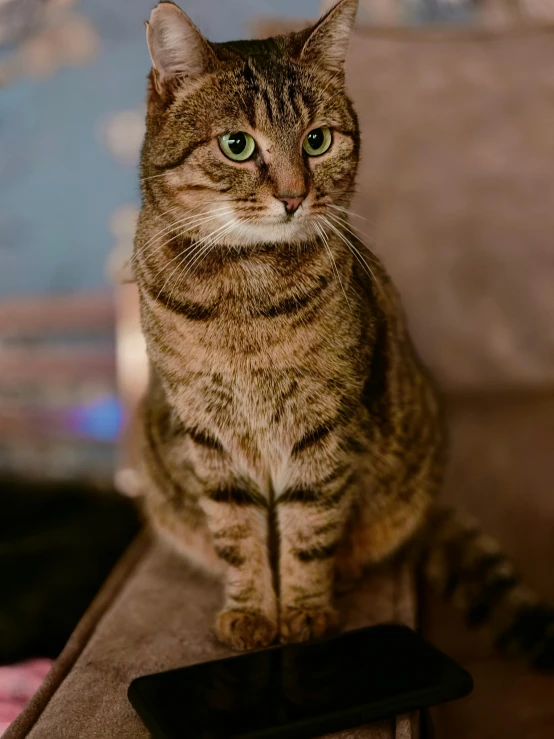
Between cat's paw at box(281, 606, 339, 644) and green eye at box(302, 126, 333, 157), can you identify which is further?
→ cat's paw at box(281, 606, 339, 644)

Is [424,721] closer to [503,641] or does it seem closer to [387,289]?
[503,641]

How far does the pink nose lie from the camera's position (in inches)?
31.7

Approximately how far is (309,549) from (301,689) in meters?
0.21

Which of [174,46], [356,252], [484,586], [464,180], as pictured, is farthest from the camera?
[464,180]

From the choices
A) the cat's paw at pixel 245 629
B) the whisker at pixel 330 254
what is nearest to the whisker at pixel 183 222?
the whisker at pixel 330 254

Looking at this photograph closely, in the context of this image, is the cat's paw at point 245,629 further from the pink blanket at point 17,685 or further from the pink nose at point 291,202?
the pink nose at point 291,202

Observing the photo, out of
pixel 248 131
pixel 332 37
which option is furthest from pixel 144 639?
pixel 332 37

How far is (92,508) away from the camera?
162 cm

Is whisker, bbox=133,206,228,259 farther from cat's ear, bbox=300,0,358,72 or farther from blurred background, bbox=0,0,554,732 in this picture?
blurred background, bbox=0,0,554,732

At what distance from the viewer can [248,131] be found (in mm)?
816

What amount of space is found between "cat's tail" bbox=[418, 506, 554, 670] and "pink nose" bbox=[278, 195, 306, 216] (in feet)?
2.01

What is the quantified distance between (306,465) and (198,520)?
9.6 inches

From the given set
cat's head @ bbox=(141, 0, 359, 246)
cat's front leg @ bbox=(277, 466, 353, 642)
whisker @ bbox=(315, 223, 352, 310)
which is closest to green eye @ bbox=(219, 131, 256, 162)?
cat's head @ bbox=(141, 0, 359, 246)

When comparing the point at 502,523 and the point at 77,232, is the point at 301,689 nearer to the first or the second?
the point at 502,523
